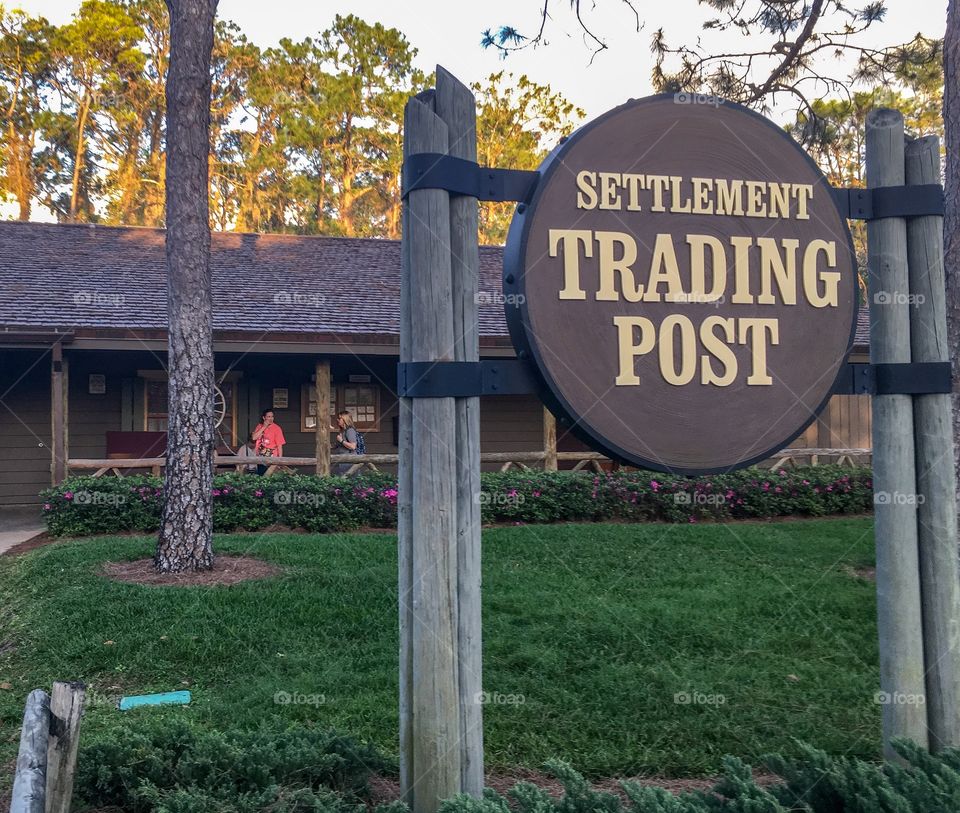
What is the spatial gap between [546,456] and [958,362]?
8.96m

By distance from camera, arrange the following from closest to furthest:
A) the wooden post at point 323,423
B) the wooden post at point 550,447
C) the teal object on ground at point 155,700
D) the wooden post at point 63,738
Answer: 1. the wooden post at point 63,738
2. the teal object on ground at point 155,700
3. the wooden post at point 323,423
4. the wooden post at point 550,447

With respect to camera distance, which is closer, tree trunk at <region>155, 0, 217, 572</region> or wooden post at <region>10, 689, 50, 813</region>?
wooden post at <region>10, 689, 50, 813</region>

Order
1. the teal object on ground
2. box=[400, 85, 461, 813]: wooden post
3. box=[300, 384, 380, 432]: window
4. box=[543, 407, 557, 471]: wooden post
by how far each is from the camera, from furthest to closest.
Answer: box=[300, 384, 380, 432]: window, box=[543, 407, 557, 471]: wooden post, the teal object on ground, box=[400, 85, 461, 813]: wooden post

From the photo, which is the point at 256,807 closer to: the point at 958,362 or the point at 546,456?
the point at 958,362

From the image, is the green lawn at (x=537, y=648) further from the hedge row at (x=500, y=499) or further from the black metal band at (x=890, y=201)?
the black metal band at (x=890, y=201)

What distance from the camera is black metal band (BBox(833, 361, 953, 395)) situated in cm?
316

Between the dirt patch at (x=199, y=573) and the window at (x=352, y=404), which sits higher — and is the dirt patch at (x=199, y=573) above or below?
below

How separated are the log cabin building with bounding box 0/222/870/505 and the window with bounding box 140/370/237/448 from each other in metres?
0.03

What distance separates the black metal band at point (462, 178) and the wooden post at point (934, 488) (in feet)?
5.00

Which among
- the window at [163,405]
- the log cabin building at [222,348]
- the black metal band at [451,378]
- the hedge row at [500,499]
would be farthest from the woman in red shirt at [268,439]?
the black metal band at [451,378]

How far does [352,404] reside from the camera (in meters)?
17.1

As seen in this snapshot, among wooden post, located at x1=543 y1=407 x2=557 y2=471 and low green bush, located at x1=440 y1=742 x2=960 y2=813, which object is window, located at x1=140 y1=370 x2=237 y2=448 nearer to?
wooden post, located at x1=543 y1=407 x2=557 y2=471

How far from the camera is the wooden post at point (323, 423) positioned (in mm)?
13055

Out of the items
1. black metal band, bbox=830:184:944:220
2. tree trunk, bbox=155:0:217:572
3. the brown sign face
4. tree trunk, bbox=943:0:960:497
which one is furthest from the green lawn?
black metal band, bbox=830:184:944:220
